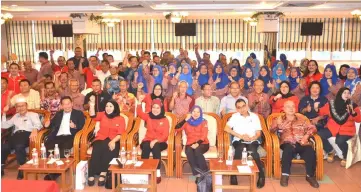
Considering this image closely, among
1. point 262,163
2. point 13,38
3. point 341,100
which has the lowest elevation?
point 262,163

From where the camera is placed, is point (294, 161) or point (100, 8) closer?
point (294, 161)

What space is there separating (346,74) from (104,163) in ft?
18.7

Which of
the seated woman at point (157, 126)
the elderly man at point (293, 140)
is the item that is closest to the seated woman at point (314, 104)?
the elderly man at point (293, 140)

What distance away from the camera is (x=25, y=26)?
1536 cm

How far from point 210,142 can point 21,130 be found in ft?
10.3

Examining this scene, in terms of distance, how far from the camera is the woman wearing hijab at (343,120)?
20.4 feet

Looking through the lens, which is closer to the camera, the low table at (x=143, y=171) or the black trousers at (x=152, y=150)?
the low table at (x=143, y=171)

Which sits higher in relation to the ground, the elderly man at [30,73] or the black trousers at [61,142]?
the elderly man at [30,73]

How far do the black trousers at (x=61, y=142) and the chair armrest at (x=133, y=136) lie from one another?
0.96m

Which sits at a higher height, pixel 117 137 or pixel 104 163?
pixel 117 137

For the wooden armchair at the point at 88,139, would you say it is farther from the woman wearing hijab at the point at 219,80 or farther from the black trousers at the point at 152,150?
the woman wearing hijab at the point at 219,80

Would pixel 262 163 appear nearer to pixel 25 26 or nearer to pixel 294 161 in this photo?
pixel 294 161

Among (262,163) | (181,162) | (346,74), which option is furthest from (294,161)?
(346,74)

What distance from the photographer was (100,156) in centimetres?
568
